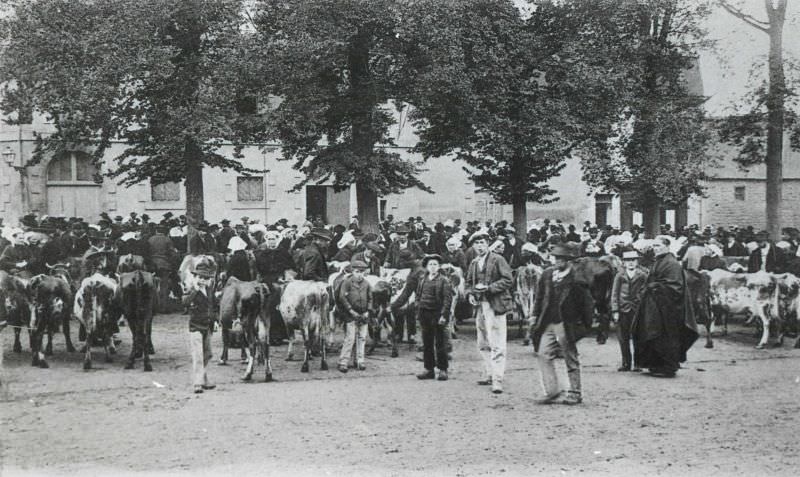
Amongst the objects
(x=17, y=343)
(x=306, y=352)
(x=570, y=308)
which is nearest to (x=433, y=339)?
(x=306, y=352)

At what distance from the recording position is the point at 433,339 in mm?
12320

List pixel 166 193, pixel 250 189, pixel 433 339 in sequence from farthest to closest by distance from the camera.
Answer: pixel 250 189
pixel 166 193
pixel 433 339

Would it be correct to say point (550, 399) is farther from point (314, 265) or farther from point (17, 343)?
point (17, 343)

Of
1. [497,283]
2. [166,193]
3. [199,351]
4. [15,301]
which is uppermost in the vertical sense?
[166,193]

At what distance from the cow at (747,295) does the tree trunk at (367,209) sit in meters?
10.3

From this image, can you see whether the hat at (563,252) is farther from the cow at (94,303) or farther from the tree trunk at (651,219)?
the tree trunk at (651,219)

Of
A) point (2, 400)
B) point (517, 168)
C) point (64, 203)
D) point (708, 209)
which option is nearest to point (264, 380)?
point (2, 400)

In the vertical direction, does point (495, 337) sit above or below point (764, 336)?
above

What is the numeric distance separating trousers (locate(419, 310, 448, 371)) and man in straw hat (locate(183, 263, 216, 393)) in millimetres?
3236

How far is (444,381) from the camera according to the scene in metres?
12.2

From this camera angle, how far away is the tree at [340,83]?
72.0 ft

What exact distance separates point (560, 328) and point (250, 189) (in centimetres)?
2713

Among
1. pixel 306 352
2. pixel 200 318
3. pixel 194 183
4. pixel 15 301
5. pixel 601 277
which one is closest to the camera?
pixel 200 318

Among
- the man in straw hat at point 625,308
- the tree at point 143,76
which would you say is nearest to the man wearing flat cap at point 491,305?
the man in straw hat at point 625,308
